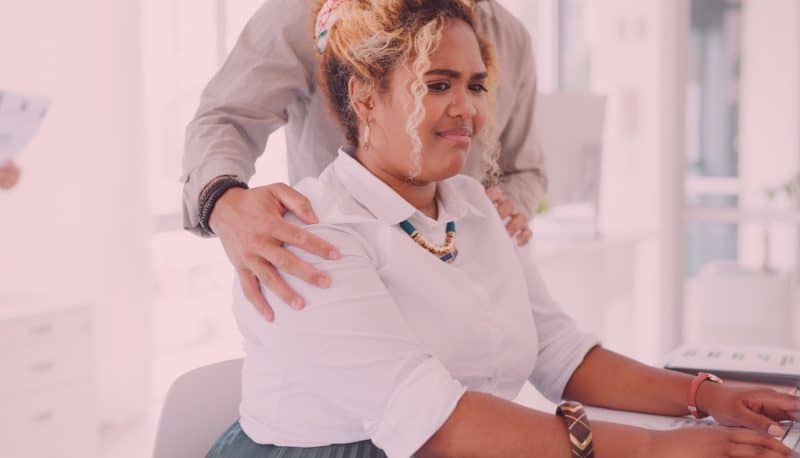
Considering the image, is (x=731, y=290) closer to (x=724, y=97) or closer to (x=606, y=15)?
(x=724, y=97)

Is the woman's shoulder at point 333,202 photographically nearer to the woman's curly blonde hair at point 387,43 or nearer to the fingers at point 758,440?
the woman's curly blonde hair at point 387,43

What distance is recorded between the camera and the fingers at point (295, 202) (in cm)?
119

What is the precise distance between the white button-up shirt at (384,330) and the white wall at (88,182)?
2.91 m

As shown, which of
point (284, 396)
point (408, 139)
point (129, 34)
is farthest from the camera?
point (129, 34)

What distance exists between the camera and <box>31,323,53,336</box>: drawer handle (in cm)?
309

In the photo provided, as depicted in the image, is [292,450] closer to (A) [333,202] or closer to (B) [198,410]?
(B) [198,410]

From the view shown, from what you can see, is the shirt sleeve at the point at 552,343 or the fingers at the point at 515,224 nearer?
the shirt sleeve at the point at 552,343

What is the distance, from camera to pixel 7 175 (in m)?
3.21

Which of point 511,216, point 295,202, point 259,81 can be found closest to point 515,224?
point 511,216

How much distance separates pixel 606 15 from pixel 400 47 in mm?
4424

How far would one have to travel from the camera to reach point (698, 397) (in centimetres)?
135

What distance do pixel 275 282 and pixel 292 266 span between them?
0.03 meters

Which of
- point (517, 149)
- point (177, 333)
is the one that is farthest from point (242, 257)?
point (177, 333)

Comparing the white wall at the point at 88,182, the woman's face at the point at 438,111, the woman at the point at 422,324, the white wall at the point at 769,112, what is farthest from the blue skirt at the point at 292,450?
the white wall at the point at 769,112
